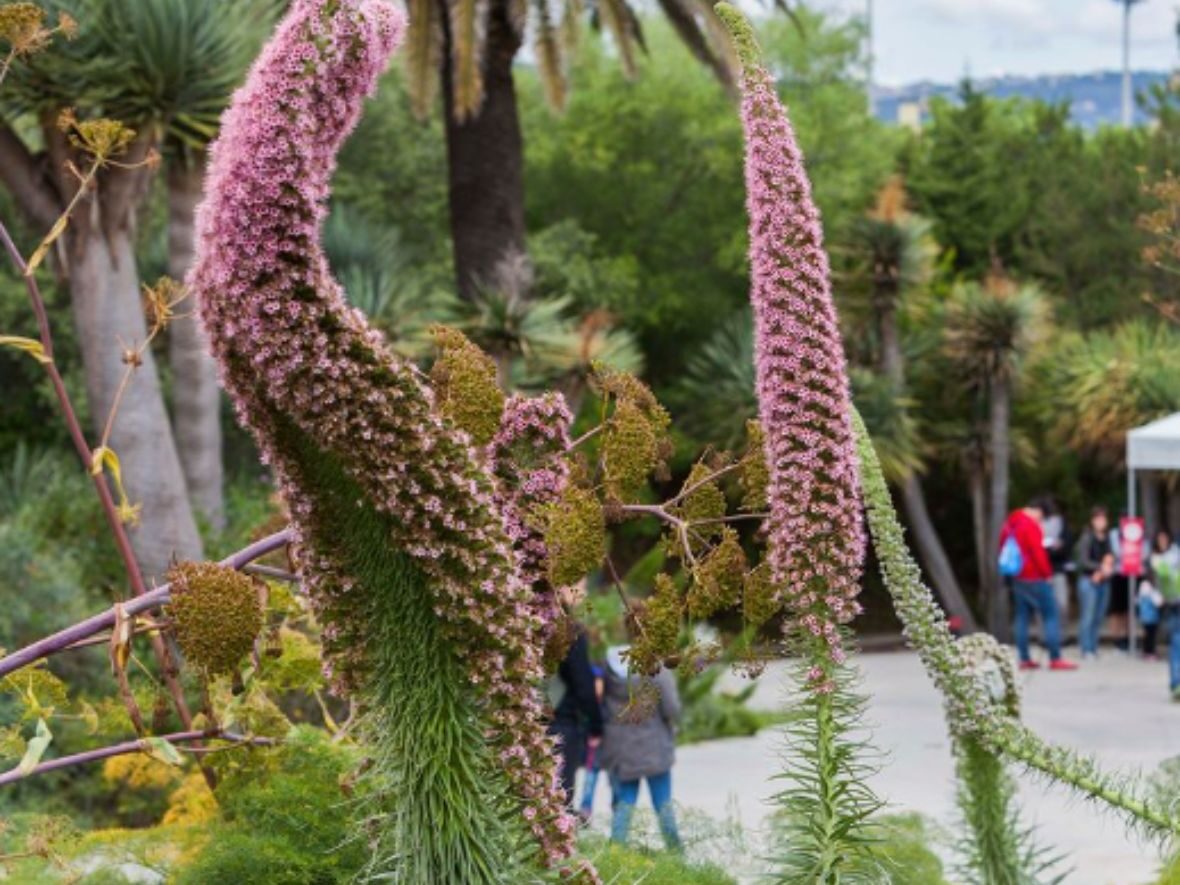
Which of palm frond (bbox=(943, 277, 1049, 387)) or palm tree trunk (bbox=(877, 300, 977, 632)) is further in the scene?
palm frond (bbox=(943, 277, 1049, 387))

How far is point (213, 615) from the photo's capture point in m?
4.30

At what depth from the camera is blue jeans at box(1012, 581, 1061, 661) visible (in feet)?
75.0

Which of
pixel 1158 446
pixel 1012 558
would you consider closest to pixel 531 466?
pixel 1158 446

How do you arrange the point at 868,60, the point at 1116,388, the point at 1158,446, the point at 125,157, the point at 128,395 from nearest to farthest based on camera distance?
the point at 125,157 → the point at 1158,446 → the point at 128,395 → the point at 1116,388 → the point at 868,60

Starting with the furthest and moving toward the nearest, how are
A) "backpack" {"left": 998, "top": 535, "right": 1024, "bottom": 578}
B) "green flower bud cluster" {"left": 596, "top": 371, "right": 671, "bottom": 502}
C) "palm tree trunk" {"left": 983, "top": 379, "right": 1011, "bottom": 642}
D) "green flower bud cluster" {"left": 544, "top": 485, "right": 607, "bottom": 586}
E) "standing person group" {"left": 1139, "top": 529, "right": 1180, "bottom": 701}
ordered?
"palm tree trunk" {"left": 983, "top": 379, "right": 1011, "bottom": 642}, "backpack" {"left": 998, "top": 535, "right": 1024, "bottom": 578}, "standing person group" {"left": 1139, "top": 529, "right": 1180, "bottom": 701}, "green flower bud cluster" {"left": 596, "top": 371, "right": 671, "bottom": 502}, "green flower bud cluster" {"left": 544, "top": 485, "right": 607, "bottom": 586}

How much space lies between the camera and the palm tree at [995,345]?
97.5 ft

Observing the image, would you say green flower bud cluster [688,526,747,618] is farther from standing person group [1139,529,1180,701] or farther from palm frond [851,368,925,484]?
palm frond [851,368,925,484]

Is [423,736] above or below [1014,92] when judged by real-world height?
below

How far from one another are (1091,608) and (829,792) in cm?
2039

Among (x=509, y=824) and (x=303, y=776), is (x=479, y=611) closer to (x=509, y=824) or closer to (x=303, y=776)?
(x=509, y=824)

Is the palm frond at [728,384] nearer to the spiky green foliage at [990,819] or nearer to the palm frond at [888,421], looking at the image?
the palm frond at [888,421]

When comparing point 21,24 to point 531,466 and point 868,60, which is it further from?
point 868,60

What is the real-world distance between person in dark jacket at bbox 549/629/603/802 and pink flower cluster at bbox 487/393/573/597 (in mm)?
6051

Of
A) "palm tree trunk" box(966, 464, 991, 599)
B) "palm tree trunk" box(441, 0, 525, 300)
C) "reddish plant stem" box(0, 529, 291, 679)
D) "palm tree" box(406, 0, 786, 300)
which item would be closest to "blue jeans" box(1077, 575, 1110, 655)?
"palm tree trunk" box(966, 464, 991, 599)
